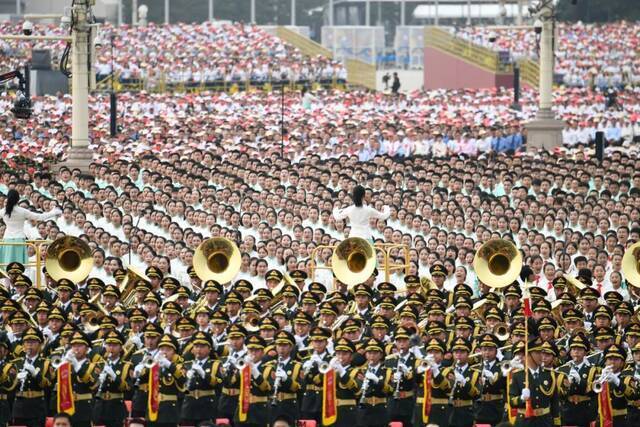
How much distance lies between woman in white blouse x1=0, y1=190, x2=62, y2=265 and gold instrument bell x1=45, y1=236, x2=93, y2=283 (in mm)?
1879

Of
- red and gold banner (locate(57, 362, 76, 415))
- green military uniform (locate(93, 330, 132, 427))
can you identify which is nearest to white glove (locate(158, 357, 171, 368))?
green military uniform (locate(93, 330, 132, 427))

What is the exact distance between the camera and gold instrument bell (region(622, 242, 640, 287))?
74.1 feet

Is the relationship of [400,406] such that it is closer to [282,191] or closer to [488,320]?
[488,320]

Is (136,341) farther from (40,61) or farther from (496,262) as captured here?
(40,61)

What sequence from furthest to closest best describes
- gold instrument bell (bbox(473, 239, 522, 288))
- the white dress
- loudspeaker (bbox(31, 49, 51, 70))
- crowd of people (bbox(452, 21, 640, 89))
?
crowd of people (bbox(452, 21, 640, 89)) < loudspeaker (bbox(31, 49, 51, 70)) < the white dress < gold instrument bell (bbox(473, 239, 522, 288))

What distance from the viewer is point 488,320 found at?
66.6 feet

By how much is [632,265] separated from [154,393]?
266 inches

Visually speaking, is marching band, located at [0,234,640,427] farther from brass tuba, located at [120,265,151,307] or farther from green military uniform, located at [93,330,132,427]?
brass tuba, located at [120,265,151,307]

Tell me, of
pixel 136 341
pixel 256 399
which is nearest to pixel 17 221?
pixel 136 341

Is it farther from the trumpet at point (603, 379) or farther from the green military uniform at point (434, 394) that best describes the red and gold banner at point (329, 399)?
the trumpet at point (603, 379)

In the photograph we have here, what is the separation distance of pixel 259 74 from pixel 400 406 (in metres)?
42.0

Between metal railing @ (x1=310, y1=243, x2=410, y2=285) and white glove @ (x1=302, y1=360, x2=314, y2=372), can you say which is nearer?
white glove @ (x1=302, y1=360, x2=314, y2=372)

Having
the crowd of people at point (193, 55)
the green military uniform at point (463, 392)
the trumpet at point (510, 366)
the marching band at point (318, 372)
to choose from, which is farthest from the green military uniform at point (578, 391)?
the crowd of people at point (193, 55)

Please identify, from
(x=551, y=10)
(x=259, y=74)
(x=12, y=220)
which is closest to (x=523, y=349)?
(x=12, y=220)
